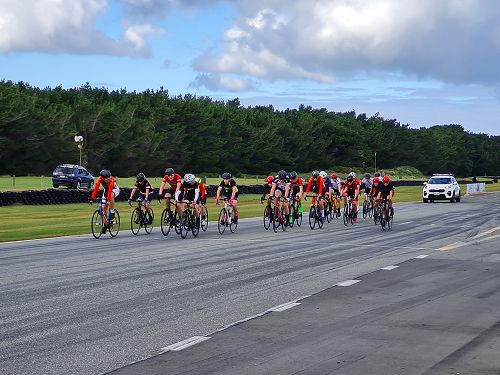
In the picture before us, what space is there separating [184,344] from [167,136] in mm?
92527

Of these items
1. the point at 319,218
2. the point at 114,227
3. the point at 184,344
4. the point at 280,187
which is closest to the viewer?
the point at 184,344

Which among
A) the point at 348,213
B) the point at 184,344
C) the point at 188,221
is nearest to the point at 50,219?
the point at 188,221

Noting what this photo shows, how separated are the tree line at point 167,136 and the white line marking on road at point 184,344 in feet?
212

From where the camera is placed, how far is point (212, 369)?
729 cm

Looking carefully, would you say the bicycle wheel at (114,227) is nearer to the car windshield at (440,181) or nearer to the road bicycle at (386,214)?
the road bicycle at (386,214)

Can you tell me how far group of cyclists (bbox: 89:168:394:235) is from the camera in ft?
76.2

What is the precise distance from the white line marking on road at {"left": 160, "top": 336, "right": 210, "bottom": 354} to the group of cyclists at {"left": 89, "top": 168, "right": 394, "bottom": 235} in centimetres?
1377

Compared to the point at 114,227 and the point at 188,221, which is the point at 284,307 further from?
the point at 114,227

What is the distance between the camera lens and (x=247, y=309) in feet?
35.2

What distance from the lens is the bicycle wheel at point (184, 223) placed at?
77.2 ft

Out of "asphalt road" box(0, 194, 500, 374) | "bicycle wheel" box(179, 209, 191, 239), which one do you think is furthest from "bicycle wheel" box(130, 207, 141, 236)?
"asphalt road" box(0, 194, 500, 374)

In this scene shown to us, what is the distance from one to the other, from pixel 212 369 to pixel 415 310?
4.18 m

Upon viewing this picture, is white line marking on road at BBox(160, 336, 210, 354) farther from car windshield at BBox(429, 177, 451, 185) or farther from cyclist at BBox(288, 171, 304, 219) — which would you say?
car windshield at BBox(429, 177, 451, 185)

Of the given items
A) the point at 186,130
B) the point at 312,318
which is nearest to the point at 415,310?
the point at 312,318
